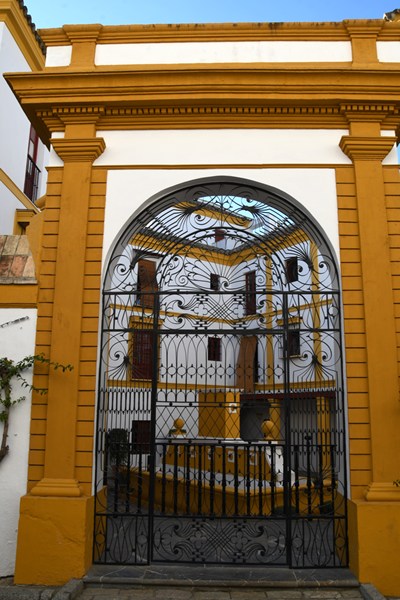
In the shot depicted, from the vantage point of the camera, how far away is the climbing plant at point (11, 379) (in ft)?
17.5

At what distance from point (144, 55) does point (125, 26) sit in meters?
0.40

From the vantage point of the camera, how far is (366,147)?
18.9 ft

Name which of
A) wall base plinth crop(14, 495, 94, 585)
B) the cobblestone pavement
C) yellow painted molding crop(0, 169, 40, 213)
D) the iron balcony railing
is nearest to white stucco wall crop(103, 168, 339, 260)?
wall base plinth crop(14, 495, 94, 585)

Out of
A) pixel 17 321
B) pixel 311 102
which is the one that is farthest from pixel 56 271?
pixel 311 102

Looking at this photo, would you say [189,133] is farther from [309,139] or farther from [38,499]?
[38,499]

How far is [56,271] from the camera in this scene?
5633 millimetres

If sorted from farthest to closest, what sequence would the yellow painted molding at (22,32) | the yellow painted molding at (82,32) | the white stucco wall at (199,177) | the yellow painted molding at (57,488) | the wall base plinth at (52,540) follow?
the yellow painted molding at (22,32) < the yellow painted molding at (82,32) < the white stucco wall at (199,177) < the yellow painted molding at (57,488) < the wall base plinth at (52,540)

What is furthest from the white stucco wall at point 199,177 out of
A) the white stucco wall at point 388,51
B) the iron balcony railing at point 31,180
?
the iron balcony railing at point 31,180

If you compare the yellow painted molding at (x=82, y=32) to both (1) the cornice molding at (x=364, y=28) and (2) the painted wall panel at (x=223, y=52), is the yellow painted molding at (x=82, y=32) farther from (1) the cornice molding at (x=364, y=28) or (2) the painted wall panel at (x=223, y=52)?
(1) the cornice molding at (x=364, y=28)

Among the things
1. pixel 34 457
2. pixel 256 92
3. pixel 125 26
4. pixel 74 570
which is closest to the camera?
pixel 74 570

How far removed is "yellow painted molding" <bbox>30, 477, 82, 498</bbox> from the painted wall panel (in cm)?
464

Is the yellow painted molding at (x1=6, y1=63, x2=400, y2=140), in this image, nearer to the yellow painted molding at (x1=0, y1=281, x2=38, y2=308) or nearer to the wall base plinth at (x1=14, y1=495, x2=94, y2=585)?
the yellow painted molding at (x1=0, y1=281, x2=38, y2=308)

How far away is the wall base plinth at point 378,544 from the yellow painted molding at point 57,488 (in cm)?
265

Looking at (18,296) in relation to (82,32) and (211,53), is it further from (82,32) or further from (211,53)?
(211,53)
